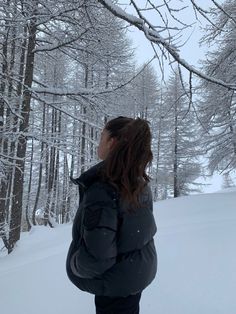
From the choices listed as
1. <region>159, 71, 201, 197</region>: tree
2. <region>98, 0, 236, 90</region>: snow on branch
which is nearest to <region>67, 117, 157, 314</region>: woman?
<region>98, 0, 236, 90</region>: snow on branch

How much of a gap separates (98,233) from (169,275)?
9.22 feet

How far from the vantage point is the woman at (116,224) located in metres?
2.06

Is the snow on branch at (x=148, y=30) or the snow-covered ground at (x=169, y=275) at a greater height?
the snow on branch at (x=148, y=30)

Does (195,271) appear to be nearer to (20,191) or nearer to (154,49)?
(154,49)

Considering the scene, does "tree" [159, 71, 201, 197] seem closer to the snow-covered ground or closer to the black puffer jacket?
the snow-covered ground

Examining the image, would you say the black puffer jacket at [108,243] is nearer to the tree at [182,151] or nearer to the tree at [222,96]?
the tree at [222,96]

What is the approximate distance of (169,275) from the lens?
4.57 m

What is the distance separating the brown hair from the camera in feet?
7.05

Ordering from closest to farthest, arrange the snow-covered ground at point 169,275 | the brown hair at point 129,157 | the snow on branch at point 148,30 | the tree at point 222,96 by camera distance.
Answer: the brown hair at point 129,157 < the snow on branch at point 148,30 < the snow-covered ground at point 169,275 < the tree at point 222,96

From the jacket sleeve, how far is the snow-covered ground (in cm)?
200

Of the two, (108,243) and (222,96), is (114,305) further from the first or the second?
(222,96)

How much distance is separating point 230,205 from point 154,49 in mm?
5860

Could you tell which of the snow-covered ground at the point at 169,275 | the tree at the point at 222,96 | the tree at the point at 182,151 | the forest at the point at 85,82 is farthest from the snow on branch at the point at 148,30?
the tree at the point at 182,151

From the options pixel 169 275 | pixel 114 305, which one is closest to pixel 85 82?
pixel 169 275
